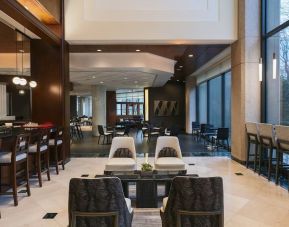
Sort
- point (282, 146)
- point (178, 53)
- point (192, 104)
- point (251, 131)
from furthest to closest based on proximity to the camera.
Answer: point (192, 104), point (178, 53), point (251, 131), point (282, 146)

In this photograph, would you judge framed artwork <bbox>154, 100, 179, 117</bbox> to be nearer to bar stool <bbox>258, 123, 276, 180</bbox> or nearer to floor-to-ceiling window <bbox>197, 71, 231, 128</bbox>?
floor-to-ceiling window <bbox>197, 71, 231, 128</bbox>

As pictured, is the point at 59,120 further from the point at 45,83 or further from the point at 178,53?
the point at 178,53

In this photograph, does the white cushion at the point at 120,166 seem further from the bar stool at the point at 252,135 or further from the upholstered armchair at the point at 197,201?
the bar stool at the point at 252,135

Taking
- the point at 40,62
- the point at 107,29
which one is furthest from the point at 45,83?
the point at 107,29

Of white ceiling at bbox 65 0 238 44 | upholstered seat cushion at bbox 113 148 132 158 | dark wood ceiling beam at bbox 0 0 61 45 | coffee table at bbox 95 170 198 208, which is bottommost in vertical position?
coffee table at bbox 95 170 198 208

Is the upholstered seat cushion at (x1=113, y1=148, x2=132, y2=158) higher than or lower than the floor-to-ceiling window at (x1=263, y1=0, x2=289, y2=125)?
lower

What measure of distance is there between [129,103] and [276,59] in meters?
19.4

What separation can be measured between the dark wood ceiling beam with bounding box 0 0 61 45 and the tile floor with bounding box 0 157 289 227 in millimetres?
3031

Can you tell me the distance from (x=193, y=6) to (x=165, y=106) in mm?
10865

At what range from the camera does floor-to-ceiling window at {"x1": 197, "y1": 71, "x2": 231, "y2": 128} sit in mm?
10476

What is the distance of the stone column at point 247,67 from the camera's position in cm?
682

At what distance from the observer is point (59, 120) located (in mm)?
7086

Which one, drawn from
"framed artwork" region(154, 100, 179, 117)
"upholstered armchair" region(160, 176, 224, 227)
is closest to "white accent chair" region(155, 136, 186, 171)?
"upholstered armchair" region(160, 176, 224, 227)

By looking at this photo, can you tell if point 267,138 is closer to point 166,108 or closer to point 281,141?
point 281,141
